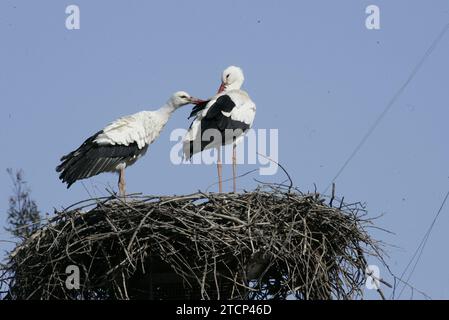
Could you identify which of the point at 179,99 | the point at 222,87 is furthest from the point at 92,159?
the point at 222,87

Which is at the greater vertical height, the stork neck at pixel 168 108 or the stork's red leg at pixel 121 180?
the stork neck at pixel 168 108

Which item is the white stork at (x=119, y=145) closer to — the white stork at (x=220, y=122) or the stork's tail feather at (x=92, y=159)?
the stork's tail feather at (x=92, y=159)

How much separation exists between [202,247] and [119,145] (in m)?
2.14

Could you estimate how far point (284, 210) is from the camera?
9.39 metres

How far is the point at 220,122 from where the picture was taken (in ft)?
36.6

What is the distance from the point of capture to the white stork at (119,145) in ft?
35.3

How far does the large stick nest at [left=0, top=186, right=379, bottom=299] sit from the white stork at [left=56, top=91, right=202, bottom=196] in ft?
4.61

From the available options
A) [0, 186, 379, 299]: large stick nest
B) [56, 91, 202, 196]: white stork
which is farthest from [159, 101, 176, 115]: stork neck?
[0, 186, 379, 299]: large stick nest

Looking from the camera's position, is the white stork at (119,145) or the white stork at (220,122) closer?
the white stork at (119,145)

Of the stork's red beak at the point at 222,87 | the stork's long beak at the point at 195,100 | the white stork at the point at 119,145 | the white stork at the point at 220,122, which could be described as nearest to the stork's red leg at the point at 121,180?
the white stork at the point at 119,145

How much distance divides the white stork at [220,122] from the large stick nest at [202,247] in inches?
58.7
